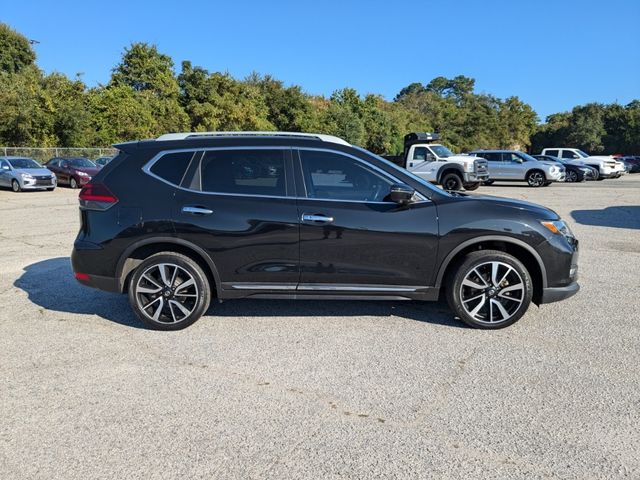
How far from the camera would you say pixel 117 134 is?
35.7 metres

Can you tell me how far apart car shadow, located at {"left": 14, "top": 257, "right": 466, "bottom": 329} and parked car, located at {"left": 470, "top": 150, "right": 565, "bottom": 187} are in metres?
20.0

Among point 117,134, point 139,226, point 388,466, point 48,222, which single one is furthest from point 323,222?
point 117,134

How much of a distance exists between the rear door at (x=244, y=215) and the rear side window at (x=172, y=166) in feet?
0.22

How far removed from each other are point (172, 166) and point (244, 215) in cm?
86

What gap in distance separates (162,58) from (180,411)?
152ft

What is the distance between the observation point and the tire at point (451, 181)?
19469 mm

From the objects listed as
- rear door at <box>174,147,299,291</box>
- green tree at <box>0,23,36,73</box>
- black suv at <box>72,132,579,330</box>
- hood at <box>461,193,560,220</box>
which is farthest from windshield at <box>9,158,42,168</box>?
green tree at <box>0,23,36,73</box>

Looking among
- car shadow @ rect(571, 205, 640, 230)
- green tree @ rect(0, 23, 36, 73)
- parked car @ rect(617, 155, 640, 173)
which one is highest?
green tree @ rect(0, 23, 36, 73)

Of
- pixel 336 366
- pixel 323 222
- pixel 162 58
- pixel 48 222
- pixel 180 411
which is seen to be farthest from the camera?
pixel 162 58

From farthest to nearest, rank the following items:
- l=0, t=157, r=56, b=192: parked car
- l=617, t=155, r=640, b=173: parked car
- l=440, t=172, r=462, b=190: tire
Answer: l=617, t=155, r=640, b=173: parked car
l=0, t=157, r=56, b=192: parked car
l=440, t=172, r=462, b=190: tire

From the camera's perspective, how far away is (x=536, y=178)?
23.6 m

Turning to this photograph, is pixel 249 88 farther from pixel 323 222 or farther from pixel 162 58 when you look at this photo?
pixel 323 222

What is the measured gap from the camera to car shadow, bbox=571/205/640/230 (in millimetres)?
11273

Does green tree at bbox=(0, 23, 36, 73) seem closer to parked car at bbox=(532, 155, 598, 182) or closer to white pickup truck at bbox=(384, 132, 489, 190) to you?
white pickup truck at bbox=(384, 132, 489, 190)
